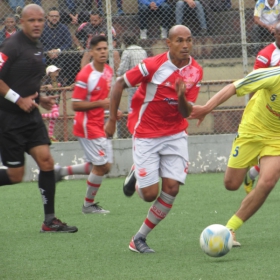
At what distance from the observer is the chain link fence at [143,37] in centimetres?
1346

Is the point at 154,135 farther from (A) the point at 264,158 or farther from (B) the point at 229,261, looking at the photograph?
(B) the point at 229,261

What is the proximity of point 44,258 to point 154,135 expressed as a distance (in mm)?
1532

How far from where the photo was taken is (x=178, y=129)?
→ 23.1ft

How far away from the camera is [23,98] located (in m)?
7.54

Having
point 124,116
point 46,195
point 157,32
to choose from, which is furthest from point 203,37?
point 46,195

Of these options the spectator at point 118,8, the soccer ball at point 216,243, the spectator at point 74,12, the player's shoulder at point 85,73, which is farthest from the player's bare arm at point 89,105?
the spectator at point 74,12

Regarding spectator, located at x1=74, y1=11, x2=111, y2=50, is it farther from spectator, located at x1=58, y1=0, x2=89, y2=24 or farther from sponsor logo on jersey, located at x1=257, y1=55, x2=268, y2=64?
sponsor logo on jersey, located at x1=257, y1=55, x2=268, y2=64

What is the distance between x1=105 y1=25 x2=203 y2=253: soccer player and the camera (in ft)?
22.1

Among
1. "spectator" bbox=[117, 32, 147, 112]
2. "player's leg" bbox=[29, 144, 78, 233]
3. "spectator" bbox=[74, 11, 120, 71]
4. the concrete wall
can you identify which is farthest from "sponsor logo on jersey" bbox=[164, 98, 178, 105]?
the concrete wall

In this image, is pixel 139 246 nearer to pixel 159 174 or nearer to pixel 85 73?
pixel 159 174

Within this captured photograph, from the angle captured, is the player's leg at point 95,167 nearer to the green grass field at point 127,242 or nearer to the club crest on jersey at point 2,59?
the green grass field at point 127,242

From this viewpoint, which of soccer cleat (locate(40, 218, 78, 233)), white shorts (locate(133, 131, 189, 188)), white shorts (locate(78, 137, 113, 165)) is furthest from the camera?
white shorts (locate(78, 137, 113, 165))

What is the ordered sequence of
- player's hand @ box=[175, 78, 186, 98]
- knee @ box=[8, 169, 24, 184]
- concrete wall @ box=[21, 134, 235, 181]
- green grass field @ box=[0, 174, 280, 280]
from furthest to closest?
concrete wall @ box=[21, 134, 235, 181], knee @ box=[8, 169, 24, 184], player's hand @ box=[175, 78, 186, 98], green grass field @ box=[0, 174, 280, 280]

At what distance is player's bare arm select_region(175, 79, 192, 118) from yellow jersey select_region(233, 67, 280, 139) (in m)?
0.57
